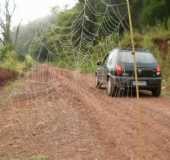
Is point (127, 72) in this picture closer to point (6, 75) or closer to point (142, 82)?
point (142, 82)

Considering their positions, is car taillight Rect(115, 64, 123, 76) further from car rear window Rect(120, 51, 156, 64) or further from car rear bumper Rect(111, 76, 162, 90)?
car rear window Rect(120, 51, 156, 64)

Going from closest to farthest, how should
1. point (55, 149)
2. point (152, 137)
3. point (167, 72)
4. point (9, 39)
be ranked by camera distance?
point (55, 149)
point (152, 137)
point (9, 39)
point (167, 72)

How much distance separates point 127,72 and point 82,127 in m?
5.61

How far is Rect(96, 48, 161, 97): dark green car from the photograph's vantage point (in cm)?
1477

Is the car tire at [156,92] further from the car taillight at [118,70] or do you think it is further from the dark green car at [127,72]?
the car taillight at [118,70]

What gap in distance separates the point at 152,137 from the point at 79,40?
11.7 feet

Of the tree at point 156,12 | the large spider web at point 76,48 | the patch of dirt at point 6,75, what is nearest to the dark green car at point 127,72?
the large spider web at point 76,48

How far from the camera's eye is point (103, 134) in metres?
8.95

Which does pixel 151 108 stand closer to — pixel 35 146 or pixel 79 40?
pixel 79 40

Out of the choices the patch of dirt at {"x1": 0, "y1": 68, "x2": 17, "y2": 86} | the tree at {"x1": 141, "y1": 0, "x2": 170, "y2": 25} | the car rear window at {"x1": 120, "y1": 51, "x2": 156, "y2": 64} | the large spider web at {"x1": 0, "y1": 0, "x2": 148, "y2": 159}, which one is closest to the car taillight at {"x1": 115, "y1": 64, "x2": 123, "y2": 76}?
the car rear window at {"x1": 120, "y1": 51, "x2": 156, "y2": 64}

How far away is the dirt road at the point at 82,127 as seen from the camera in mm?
7594

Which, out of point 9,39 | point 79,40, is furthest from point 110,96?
point 9,39

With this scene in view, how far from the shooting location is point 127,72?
14.9 meters

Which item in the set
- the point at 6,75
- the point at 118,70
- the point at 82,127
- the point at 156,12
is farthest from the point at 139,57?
the point at 156,12
